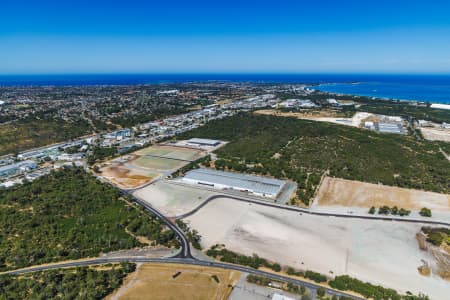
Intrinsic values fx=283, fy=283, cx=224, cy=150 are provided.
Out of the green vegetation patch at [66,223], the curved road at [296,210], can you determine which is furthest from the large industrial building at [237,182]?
the green vegetation patch at [66,223]

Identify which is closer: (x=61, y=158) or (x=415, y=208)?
(x=415, y=208)

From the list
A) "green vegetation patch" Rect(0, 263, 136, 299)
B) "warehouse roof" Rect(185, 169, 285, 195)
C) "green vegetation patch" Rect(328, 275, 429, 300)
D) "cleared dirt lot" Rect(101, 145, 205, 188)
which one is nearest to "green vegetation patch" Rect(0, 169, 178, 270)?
"green vegetation patch" Rect(0, 263, 136, 299)

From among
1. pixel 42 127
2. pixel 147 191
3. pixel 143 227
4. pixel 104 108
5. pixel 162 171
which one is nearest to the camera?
pixel 143 227

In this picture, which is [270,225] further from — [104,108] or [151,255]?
[104,108]

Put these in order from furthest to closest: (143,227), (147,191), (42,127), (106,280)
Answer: (42,127) → (147,191) → (143,227) → (106,280)

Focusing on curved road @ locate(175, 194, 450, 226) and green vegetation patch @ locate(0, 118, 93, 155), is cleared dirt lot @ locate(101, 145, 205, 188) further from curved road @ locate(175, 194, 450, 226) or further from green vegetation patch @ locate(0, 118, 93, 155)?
green vegetation patch @ locate(0, 118, 93, 155)

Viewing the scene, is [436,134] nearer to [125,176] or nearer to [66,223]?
[125,176]

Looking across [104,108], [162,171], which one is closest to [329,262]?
[162,171]

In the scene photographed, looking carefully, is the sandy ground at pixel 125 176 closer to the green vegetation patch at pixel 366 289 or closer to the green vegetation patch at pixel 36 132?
the green vegetation patch at pixel 36 132
